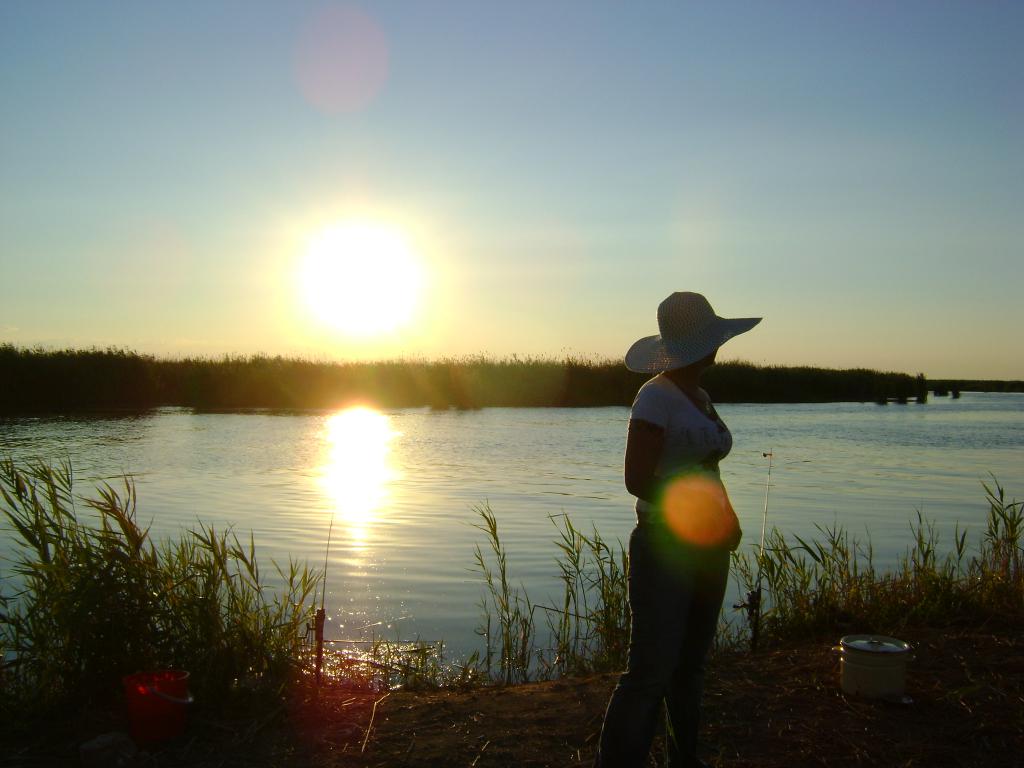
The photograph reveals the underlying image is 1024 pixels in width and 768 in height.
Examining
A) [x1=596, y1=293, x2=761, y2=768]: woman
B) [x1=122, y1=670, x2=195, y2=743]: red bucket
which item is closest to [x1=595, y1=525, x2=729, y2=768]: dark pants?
[x1=596, y1=293, x2=761, y2=768]: woman

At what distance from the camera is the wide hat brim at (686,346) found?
10.7 ft

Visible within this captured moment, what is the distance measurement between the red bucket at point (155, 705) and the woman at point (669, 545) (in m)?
1.83

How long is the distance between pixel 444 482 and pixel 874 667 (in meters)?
12.1

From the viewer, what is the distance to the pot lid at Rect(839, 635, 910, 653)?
162 inches

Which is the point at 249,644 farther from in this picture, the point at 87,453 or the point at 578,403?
the point at 578,403

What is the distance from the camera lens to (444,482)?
15.9 m

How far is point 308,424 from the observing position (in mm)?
27219

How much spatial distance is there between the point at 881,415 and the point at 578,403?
11618mm

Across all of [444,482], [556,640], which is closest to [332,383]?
[444,482]

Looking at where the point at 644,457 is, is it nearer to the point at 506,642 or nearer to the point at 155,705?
the point at 155,705

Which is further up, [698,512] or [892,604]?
[698,512]

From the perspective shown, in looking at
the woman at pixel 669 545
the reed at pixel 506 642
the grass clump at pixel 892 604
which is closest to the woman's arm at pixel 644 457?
the woman at pixel 669 545

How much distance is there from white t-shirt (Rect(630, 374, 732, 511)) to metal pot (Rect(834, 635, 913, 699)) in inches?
64.4

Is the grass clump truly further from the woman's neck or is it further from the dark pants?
the woman's neck
